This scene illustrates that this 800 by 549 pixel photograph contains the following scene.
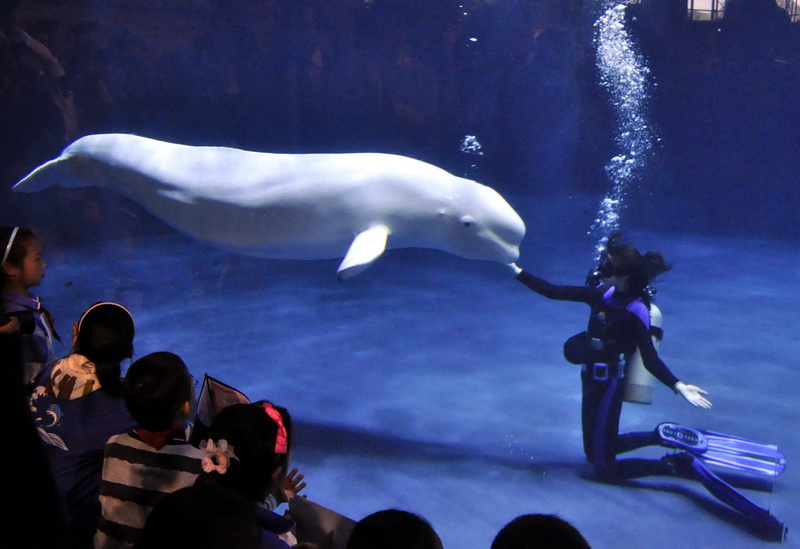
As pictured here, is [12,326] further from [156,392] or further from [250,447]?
[250,447]

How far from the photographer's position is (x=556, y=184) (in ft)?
70.9

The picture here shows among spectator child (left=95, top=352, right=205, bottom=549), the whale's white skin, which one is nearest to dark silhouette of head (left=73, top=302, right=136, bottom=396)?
spectator child (left=95, top=352, right=205, bottom=549)

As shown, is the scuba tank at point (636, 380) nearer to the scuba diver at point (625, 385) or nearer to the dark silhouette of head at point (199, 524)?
the scuba diver at point (625, 385)

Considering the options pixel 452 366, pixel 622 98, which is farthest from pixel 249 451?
pixel 622 98

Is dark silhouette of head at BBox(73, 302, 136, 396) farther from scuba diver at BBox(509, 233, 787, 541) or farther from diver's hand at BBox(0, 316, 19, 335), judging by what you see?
scuba diver at BBox(509, 233, 787, 541)

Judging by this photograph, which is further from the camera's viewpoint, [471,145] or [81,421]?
[471,145]

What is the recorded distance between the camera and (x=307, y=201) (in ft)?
17.6

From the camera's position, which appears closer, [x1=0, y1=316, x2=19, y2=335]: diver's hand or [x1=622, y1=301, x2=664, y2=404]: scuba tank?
[x1=0, y1=316, x2=19, y2=335]: diver's hand

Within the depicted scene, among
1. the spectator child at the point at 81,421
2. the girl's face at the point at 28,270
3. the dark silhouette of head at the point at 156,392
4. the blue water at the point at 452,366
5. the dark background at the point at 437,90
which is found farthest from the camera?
the dark background at the point at 437,90

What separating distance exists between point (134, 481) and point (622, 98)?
25517 mm

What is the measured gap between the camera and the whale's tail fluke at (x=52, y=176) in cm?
624

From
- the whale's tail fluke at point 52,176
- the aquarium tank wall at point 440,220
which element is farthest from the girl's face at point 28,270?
the whale's tail fluke at point 52,176

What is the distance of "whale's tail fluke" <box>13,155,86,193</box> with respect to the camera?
624 cm

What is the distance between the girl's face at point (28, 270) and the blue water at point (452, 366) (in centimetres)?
226
